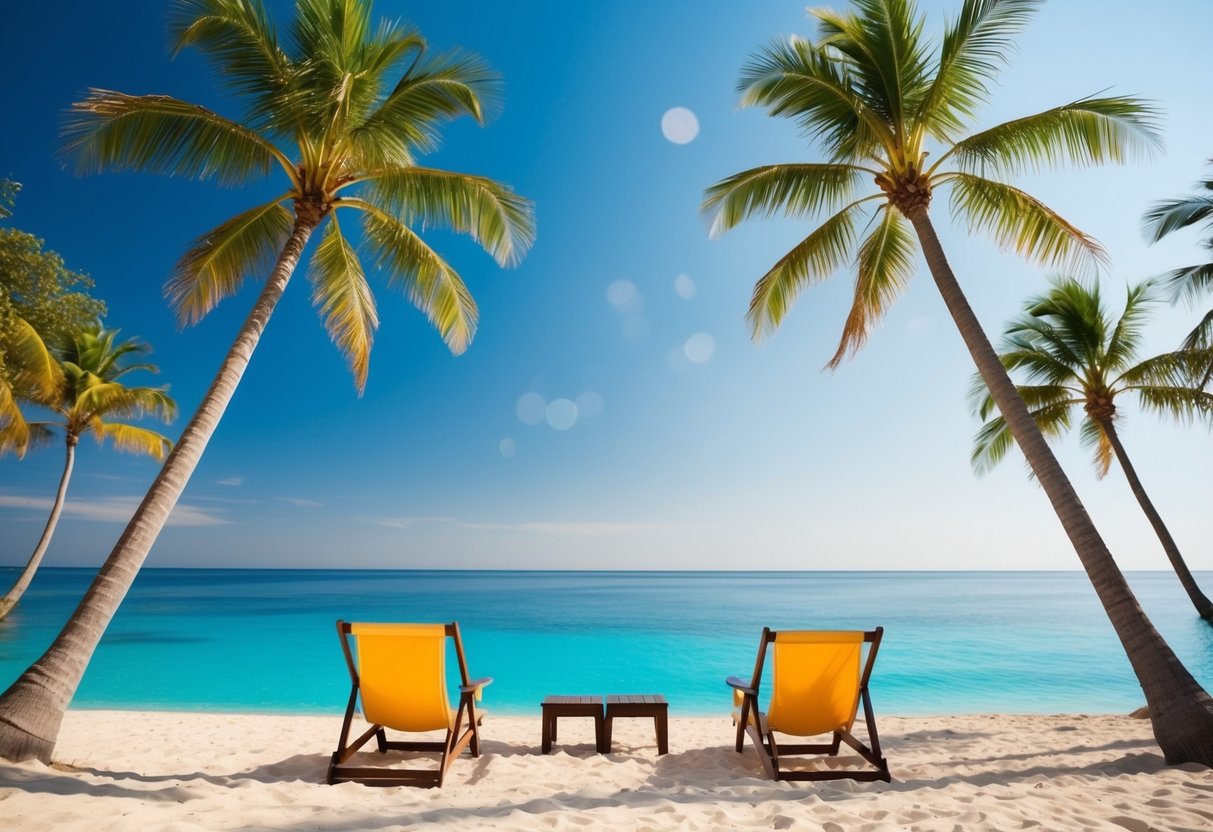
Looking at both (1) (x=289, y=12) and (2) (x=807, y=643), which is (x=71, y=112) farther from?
(2) (x=807, y=643)

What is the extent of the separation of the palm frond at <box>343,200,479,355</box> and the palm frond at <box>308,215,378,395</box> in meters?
0.40

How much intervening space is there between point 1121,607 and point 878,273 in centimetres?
453

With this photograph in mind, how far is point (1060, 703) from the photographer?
29.3ft

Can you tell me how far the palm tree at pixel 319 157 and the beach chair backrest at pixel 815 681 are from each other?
4831mm

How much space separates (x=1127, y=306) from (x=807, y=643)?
12915 mm

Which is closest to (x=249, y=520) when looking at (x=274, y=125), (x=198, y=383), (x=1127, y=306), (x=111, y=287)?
(x=198, y=383)

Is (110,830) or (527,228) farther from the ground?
(527,228)

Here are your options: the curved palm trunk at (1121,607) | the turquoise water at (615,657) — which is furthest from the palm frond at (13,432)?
the curved palm trunk at (1121,607)

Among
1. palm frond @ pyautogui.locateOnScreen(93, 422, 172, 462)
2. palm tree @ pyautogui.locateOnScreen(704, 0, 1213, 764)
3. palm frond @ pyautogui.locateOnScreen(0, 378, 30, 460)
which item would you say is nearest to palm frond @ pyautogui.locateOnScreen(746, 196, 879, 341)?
palm tree @ pyautogui.locateOnScreen(704, 0, 1213, 764)

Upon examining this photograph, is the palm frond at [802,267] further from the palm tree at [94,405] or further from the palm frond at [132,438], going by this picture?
the palm frond at [132,438]

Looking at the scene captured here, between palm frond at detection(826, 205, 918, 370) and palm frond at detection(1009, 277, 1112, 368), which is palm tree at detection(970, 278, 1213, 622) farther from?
palm frond at detection(826, 205, 918, 370)

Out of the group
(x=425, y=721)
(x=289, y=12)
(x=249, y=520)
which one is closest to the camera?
(x=425, y=721)

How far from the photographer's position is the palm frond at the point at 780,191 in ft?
22.0

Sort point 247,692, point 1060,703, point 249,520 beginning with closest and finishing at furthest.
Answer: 1. point 1060,703
2. point 247,692
3. point 249,520
